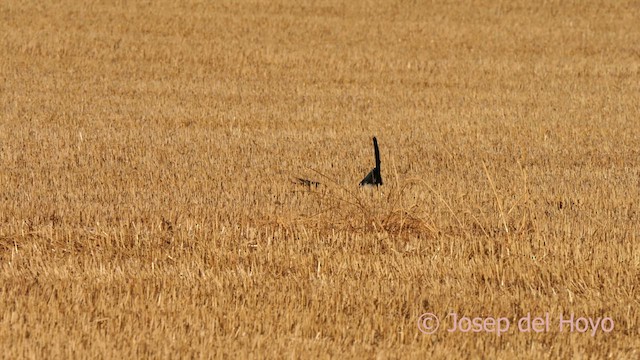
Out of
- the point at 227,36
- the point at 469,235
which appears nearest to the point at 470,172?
the point at 469,235

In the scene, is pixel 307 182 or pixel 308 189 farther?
pixel 307 182

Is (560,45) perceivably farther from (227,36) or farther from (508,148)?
(508,148)

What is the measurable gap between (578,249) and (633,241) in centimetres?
59

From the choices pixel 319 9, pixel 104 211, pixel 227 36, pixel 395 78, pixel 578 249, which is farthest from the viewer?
pixel 319 9

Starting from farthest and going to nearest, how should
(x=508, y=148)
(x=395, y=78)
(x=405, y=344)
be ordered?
(x=395, y=78) < (x=508, y=148) < (x=405, y=344)

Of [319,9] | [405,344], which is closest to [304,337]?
[405,344]

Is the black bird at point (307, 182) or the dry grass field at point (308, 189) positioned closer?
the dry grass field at point (308, 189)

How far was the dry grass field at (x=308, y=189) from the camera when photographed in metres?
5.32

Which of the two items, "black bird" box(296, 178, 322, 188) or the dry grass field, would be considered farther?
"black bird" box(296, 178, 322, 188)

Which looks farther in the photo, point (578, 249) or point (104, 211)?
point (104, 211)

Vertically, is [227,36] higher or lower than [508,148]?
higher

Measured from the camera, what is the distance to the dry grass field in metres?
5.32

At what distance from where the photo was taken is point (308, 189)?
9719 mm

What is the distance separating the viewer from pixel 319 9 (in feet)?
88.4
